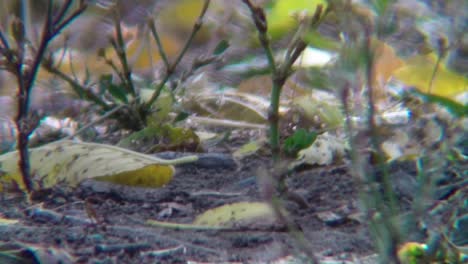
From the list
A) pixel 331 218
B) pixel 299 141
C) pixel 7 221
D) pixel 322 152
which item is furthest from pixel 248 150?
pixel 7 221

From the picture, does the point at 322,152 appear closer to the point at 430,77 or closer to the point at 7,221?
the point at 430,77

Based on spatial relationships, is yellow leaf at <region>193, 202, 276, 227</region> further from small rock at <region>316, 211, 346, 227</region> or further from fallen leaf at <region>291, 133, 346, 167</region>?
fallen leaf at <region>291, 133, 346, 167</region>

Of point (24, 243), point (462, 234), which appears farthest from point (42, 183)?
point (462, 234)

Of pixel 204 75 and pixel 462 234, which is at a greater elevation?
pixel 462 234

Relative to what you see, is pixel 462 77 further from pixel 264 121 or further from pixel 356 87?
pixel 264 121

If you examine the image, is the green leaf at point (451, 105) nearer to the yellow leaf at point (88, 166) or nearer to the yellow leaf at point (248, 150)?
the yellow leaf at point (88, 166)

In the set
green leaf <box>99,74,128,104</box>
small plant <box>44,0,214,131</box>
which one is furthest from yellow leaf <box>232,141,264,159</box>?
green leaf <box>99,74,128,104</box>
